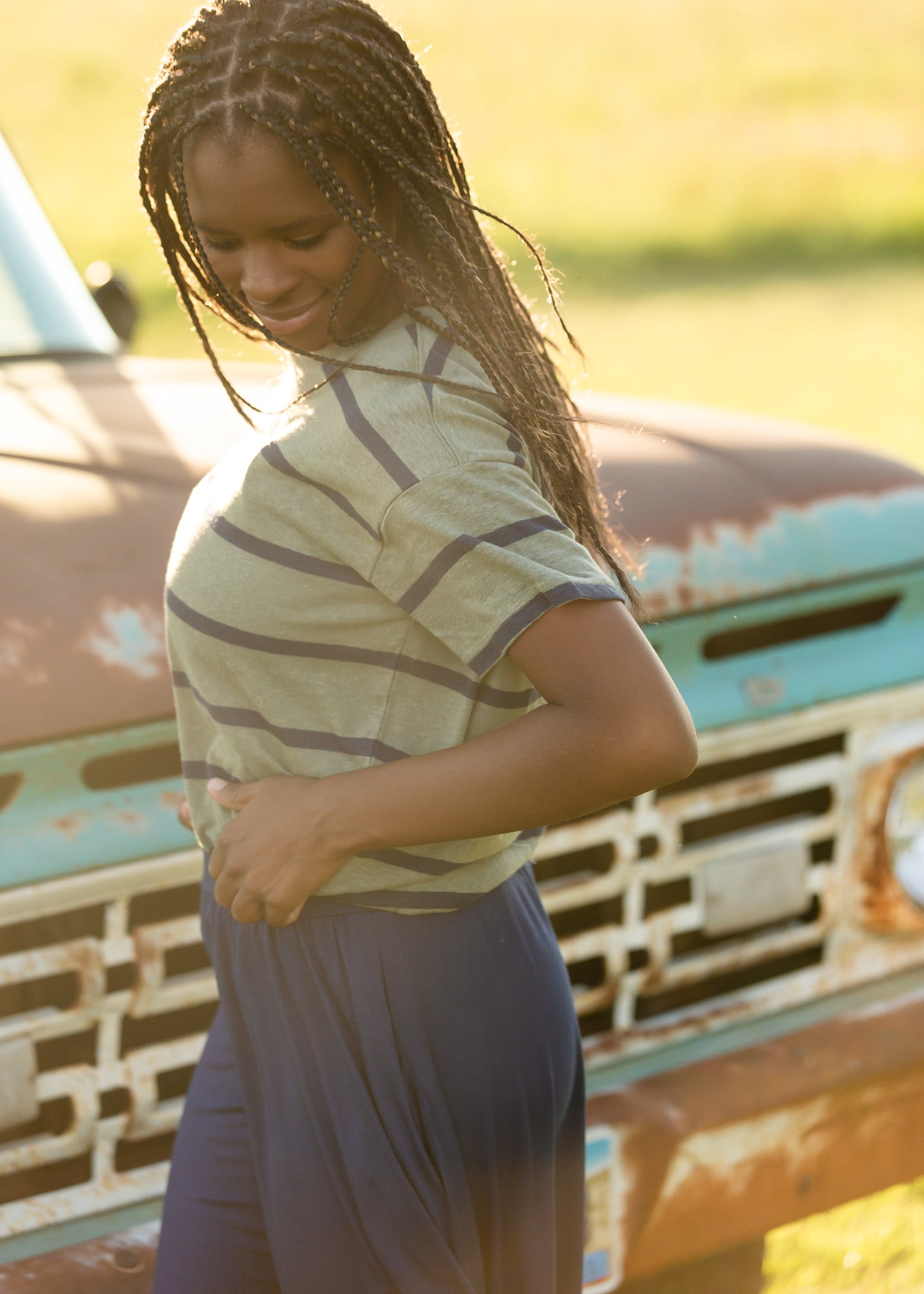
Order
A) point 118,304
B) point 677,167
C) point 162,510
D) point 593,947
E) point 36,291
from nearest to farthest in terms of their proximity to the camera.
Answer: point 162,510, point 593,947, point 36,291, point 118,304, point 677,167

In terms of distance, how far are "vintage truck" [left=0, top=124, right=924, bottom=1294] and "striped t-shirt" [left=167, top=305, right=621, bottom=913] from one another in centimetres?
25

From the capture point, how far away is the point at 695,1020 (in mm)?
2090

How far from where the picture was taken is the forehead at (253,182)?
124cm

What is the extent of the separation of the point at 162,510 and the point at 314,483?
0.58m

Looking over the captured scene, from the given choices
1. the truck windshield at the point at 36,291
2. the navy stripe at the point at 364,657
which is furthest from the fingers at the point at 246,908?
the truck windshield at the point at 36,291

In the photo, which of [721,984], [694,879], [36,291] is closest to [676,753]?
[694,879]

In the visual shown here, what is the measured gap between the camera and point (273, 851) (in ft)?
4.34

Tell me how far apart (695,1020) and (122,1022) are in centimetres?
79

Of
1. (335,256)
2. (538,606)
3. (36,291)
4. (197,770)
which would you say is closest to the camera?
(538,606)

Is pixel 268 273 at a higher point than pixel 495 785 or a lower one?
higher

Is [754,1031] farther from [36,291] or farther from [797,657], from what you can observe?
[36,291]

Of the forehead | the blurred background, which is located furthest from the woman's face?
the blurred background

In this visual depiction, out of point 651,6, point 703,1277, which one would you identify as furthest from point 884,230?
point 703,1277

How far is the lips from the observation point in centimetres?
132
